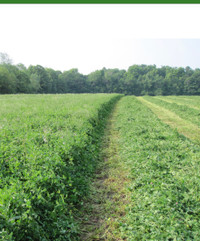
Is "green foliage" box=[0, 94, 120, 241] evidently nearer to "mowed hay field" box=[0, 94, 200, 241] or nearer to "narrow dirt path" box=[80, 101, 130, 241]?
"mowed hay field" box=[0, 94, 200, 241]

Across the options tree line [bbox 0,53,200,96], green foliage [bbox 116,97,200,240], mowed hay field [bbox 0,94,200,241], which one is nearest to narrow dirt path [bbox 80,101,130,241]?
mowed hay field [bbox 0,94,200,241]

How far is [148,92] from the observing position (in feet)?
318

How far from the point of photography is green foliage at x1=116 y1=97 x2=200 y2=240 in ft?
10.8

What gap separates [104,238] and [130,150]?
4034 mm

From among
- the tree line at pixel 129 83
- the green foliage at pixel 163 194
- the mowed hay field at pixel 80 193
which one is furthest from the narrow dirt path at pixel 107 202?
the tree line at pixel 129 83

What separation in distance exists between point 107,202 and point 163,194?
1.52m

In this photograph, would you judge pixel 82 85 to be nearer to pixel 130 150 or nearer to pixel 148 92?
pixel 148 92

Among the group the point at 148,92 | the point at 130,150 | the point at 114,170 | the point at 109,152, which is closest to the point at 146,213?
the point at 114,170

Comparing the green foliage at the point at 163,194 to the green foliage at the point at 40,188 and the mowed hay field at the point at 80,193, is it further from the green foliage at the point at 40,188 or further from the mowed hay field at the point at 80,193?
the green foliage at the point at 40,188

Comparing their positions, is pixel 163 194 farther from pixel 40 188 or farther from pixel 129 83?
pixel 129 83

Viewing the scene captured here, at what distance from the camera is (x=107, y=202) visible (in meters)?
4.66

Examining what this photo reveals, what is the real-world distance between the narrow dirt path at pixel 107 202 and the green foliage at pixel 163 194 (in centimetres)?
24

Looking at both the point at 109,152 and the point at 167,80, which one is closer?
the point at 109,152

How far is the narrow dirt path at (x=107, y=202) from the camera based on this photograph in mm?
3770
